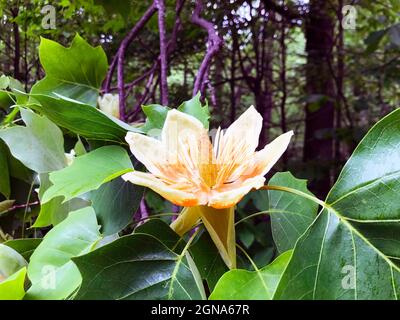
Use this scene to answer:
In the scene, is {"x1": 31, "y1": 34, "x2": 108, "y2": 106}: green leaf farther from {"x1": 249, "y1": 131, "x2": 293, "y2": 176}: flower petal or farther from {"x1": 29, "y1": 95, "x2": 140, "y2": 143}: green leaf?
{"x1": 249, "y1": 131, "x2": 293, "y2": 176}: flower petal

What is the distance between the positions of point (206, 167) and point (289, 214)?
0.32 feet

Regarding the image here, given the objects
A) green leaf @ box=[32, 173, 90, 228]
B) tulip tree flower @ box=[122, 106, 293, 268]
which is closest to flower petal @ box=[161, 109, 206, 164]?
tulip tree flower @ box=[122, 106, 293, 268]

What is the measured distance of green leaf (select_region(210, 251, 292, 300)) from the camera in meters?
0.24

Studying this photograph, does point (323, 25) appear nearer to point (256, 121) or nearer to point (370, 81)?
point (370, 81)

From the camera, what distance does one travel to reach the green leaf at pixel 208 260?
1.09 ft

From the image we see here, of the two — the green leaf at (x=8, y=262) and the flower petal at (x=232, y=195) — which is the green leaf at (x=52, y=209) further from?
the flower petal at (x=232, y=195)

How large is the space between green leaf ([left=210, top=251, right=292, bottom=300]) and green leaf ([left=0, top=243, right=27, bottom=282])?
0.14 m

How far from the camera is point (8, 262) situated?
0.31m

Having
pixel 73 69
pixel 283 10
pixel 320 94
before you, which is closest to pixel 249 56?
pixel 283 10

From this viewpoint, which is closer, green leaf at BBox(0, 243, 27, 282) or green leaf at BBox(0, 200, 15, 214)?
green leaf at BBox(0, 243, 27, 282)

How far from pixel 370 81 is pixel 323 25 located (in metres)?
0.30

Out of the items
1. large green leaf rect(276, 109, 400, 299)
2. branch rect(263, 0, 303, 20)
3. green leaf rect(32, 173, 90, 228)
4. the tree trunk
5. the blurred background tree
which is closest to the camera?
large green leaf rect(276, 109, 400, 299)

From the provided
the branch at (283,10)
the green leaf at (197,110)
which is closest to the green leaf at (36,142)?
the green leaf at (197,110)
